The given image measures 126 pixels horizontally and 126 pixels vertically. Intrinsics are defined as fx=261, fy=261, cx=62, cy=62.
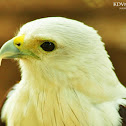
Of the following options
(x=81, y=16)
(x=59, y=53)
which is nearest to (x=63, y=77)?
(x=59, y=53)

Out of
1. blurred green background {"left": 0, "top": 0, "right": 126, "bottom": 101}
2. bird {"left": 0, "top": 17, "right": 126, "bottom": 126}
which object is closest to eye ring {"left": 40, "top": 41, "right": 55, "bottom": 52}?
bird {"left": 0, "top": 17, "right": 126, "bottom": 126}

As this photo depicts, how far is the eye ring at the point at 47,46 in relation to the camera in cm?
65

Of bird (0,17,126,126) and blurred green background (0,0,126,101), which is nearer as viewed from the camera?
bird (0,17,126,126)

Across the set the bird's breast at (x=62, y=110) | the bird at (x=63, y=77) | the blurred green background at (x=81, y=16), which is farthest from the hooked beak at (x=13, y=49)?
the blurred green background at (x=81, y=16)

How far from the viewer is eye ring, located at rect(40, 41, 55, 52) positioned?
25.5 inches

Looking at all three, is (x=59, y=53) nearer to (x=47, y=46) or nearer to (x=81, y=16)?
(x=47, y=46)

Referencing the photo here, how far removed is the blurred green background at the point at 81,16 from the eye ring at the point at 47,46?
0.46 metres

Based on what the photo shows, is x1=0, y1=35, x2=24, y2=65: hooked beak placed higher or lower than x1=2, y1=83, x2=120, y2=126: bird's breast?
higher

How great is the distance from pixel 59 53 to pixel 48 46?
3 centimetres

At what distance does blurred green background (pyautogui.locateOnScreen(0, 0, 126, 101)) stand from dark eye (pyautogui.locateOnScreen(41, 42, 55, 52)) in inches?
18.2

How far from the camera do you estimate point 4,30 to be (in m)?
1.39

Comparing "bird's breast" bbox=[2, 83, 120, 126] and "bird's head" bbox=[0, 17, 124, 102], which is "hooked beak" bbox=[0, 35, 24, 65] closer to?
"bird's head" bbox=[0, 17, 124, 102]

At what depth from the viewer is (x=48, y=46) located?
2.13 ft

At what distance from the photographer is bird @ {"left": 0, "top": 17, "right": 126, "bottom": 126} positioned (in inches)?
26.0
